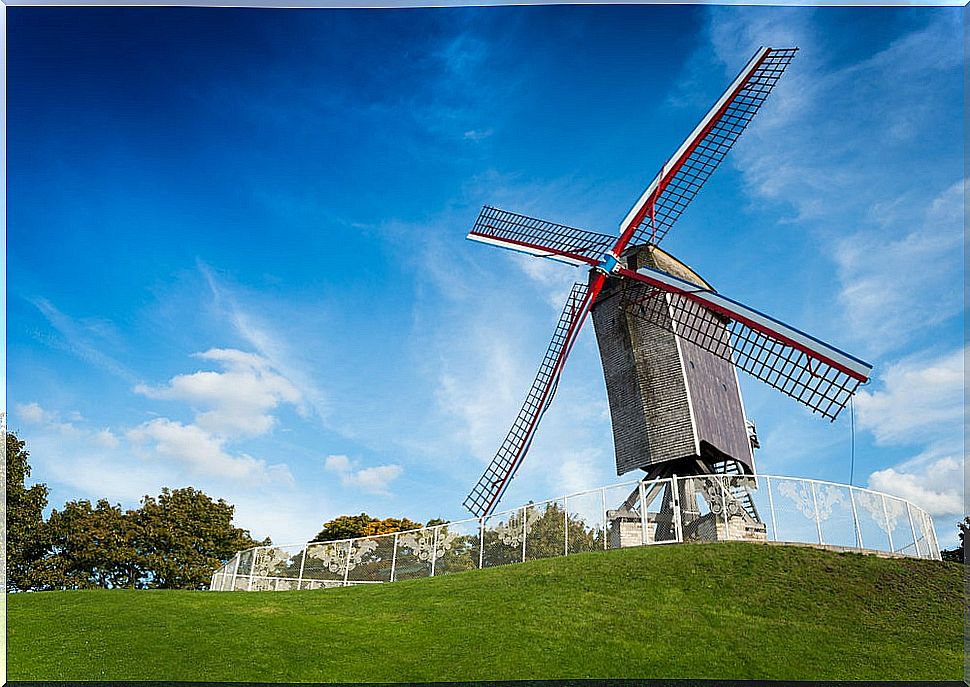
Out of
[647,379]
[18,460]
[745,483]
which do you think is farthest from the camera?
[18,460]

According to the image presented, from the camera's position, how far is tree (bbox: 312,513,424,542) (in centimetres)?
3388

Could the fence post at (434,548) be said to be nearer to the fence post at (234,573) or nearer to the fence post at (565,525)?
the fence post at (565,525)

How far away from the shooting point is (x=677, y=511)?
15.3 metres

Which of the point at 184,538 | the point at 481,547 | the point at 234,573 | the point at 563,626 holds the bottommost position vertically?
the point at 563,626

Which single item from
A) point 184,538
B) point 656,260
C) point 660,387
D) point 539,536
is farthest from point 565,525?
point 184,538

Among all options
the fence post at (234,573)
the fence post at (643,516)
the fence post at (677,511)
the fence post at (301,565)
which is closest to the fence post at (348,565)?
the fence post at (301,565)

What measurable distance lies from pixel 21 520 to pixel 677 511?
74.2 ft

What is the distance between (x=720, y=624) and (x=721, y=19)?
988cm

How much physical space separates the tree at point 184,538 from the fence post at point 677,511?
811 inches

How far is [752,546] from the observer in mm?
13773

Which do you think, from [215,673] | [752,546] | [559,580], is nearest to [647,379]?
[752,546]

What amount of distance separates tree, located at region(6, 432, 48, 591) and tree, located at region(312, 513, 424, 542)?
10.9 m

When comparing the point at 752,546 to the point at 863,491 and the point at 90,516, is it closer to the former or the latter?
the point at 863,491

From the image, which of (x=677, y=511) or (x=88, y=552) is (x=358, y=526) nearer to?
(x=88, y=552)
